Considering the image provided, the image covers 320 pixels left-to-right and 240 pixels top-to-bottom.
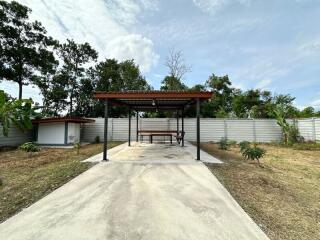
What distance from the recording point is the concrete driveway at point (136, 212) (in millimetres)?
2953

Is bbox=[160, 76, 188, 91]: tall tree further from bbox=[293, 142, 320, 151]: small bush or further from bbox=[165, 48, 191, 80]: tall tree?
bbox=[293, 142, 320, 151]: small bush

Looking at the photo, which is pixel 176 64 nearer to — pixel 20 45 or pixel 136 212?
pixel 20 45

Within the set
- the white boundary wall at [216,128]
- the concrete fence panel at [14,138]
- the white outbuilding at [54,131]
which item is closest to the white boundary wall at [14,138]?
the concrete fence panel at [14,138]

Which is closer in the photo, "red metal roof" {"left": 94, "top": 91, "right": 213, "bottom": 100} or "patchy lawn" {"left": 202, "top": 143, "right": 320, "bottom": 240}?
"patchy lawn" {"left": 202, "top": 143, "right": 320, "bottom": 240}

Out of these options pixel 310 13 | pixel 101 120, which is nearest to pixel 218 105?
pixel 101 120

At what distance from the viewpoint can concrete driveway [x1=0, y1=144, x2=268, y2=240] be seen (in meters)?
2.95

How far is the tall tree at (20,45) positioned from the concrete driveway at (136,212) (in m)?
15.5

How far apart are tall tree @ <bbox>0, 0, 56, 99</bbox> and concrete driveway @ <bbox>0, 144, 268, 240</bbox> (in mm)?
15522

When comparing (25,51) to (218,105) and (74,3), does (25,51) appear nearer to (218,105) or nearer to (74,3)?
(74,3)

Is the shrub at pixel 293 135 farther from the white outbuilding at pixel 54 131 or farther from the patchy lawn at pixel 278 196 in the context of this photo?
the white outbuilding at pixel 54 131

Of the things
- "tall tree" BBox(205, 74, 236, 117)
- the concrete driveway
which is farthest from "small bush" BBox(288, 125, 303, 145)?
the concrete driveway

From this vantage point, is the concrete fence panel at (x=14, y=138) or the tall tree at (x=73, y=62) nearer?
the concrete fence panel at (x=14, y=138)

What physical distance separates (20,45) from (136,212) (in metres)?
18.5

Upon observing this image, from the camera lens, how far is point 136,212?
3.49 meters
